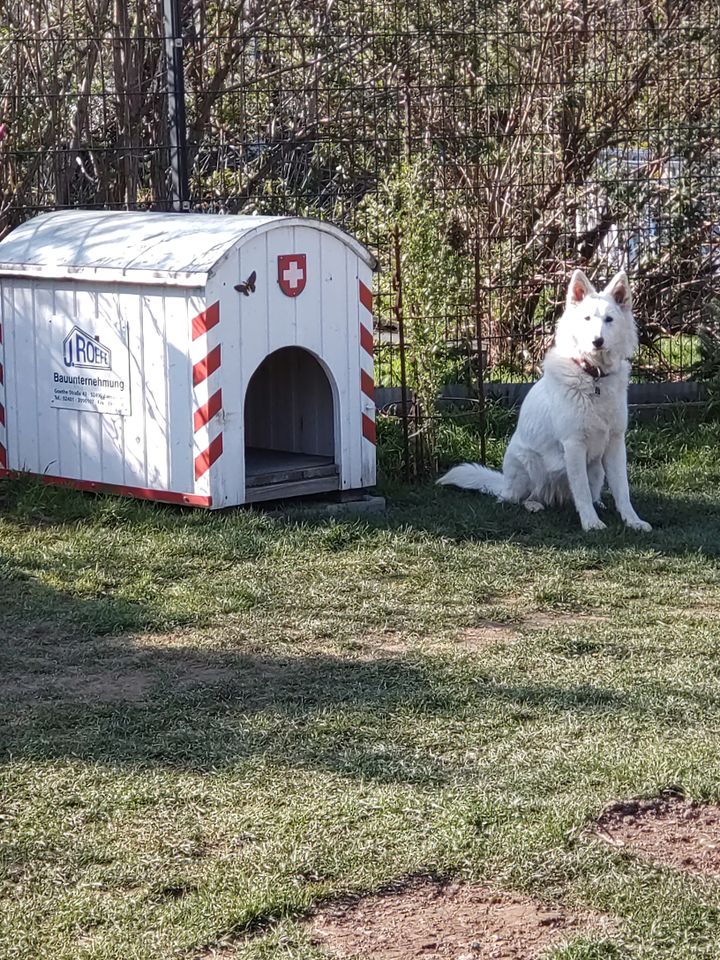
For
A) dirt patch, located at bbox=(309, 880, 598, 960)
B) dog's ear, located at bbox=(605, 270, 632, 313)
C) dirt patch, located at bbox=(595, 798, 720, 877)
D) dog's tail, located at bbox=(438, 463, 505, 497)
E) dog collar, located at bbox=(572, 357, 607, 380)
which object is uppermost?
dog's ear, located at bbox=(605, 270, 632, 313)

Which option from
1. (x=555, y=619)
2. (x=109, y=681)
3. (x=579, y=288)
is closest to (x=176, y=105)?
(x=579, y=288)

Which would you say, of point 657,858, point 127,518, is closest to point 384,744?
point 657,858

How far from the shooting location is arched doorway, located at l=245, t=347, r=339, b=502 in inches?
320

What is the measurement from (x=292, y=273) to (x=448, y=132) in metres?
3.59

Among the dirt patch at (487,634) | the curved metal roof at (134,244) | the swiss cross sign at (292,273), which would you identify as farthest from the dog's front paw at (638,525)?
the swiss cross sign at (292,273)

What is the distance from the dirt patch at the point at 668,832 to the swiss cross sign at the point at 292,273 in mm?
4364

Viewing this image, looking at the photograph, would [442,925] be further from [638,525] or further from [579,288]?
[579,288]

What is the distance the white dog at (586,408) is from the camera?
780 centimetres

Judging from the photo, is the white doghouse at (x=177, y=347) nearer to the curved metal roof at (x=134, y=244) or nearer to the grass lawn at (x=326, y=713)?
the curved metal roof at (x=134, y=244)

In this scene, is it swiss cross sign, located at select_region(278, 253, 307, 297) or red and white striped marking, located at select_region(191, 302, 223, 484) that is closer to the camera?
red and white striped marking, located at select_region(191, 302, 223, 484)

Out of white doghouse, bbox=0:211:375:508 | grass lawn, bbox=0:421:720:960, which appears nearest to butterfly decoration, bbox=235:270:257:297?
white doghouse, bbox=0:211:375:508

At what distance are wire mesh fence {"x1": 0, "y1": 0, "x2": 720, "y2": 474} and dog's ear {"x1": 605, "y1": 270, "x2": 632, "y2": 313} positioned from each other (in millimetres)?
1540

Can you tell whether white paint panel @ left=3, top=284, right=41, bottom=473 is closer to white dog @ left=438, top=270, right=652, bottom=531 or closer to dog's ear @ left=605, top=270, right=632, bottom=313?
white dog @ left=438, top=270, right=652, bottom=531

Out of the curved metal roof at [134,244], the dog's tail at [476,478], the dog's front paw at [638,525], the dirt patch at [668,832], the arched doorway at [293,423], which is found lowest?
the dirt patch at [668,832]
